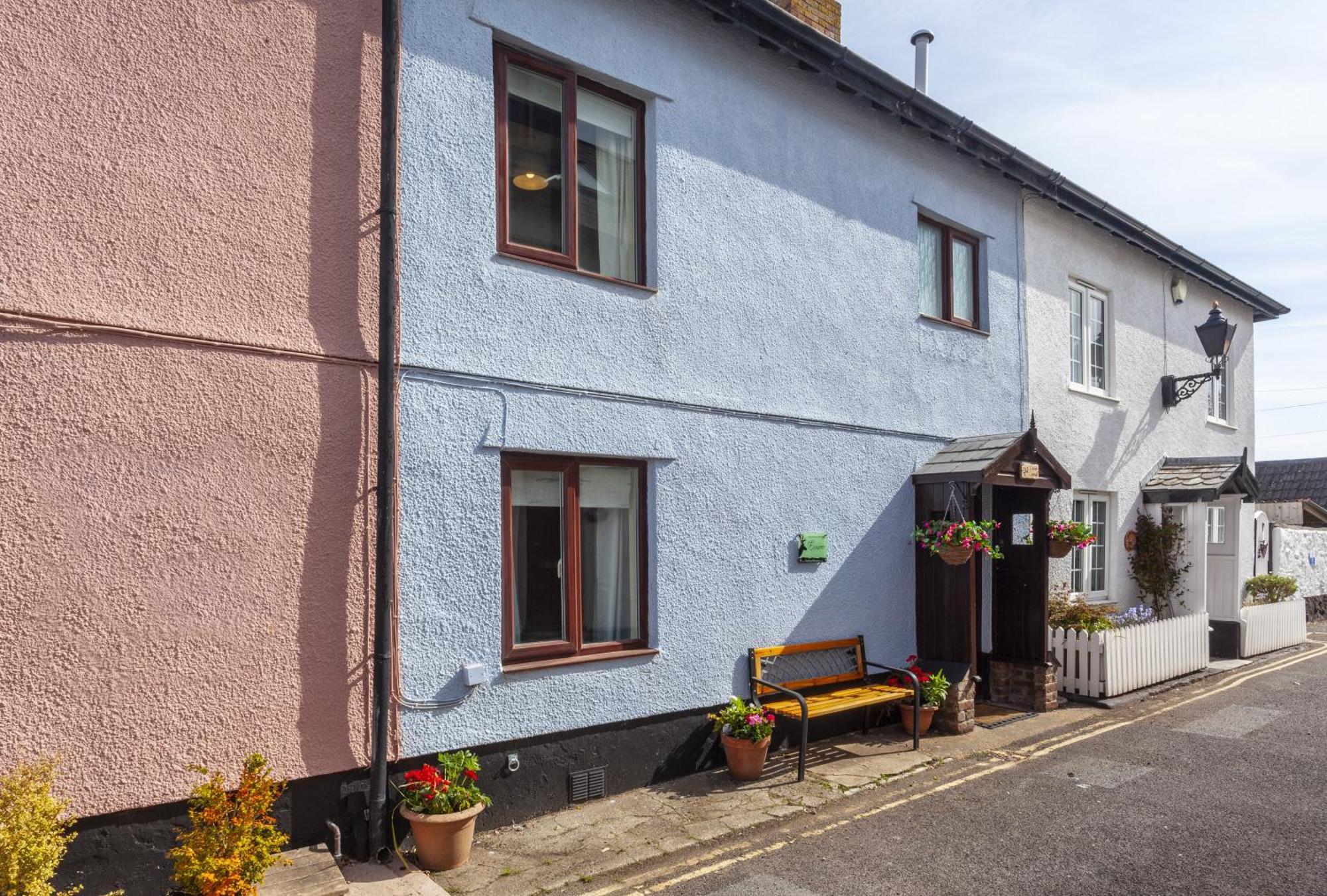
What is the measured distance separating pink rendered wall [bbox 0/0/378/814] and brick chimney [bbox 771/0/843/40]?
5410 millimetres

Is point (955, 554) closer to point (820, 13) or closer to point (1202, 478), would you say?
point (820, 13)

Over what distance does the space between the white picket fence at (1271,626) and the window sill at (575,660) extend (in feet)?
37.9

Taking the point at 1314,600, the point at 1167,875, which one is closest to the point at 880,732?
the point at 1167,875

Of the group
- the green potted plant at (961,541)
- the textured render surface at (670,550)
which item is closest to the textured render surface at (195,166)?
the textured render surface at (670,550)

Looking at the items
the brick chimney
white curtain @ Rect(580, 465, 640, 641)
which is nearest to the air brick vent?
white curtain @ Rect(580, 465, 640, 641)

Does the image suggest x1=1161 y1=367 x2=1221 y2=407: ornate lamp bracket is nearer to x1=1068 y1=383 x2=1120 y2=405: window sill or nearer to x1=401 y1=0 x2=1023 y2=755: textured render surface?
x1=1068 y1=383 x2=1120 y2=405: window sill

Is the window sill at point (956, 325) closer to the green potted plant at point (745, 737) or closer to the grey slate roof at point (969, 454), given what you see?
the grey slate roof at point (969, 454)

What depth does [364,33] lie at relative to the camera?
593 cm

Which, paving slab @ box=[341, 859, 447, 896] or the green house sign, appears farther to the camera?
the green house sign

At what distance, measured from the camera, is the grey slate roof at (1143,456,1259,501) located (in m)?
13.4

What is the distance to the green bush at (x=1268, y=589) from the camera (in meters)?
16.3

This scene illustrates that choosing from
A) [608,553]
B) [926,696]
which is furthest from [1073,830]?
[608,553]

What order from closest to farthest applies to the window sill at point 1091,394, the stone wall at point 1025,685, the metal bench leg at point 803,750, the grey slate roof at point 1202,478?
1. the metal bench leg at point 803,750
2. the stone wall at point 1025,685
3. the window sill at point 1091,394
4. the grey slate roof at point 1202,478

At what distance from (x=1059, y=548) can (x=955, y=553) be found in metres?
2.38
